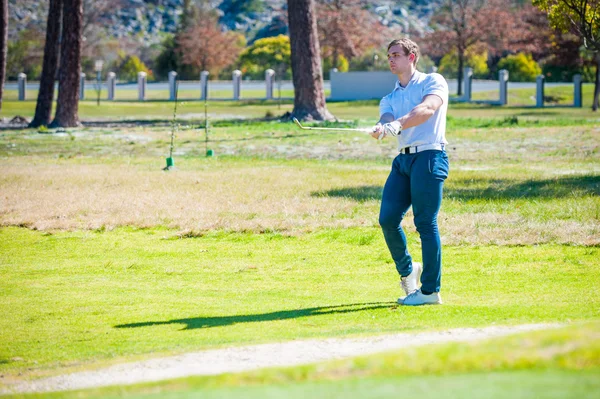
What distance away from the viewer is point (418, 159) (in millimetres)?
8977

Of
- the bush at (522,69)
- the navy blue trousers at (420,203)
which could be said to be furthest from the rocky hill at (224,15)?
the navy blue trousers at (420,203)

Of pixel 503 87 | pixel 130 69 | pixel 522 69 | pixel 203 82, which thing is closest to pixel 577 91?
pixel 503 87

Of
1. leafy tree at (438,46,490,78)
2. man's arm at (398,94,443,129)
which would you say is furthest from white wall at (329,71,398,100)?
man's arm at (398,94,443,129)

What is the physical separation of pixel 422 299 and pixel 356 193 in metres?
8.58

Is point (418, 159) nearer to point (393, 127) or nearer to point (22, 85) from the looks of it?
point (393, 127)

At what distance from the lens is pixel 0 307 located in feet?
32.8

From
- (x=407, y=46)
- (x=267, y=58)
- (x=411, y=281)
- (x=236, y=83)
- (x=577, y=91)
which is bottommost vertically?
(x=411, y=281)

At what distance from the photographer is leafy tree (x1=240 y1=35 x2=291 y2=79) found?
8825 centimetres

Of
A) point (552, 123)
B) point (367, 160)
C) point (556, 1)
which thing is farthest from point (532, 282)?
point (552, 123)

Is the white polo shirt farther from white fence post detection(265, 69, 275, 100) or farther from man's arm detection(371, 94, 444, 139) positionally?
white fence post detection(265, 69, 275, 100)

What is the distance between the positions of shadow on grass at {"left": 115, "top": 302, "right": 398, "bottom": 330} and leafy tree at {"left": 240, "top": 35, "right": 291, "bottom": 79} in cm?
7786

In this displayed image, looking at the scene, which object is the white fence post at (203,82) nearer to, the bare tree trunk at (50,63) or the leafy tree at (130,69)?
the bare tree trunk at (50,63)

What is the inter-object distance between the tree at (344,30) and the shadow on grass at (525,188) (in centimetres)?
5523

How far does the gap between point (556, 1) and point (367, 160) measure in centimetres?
625
